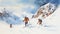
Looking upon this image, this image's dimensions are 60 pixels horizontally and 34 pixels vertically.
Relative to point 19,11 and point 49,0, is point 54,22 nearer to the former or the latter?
point 49,0

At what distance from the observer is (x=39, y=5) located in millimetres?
1091

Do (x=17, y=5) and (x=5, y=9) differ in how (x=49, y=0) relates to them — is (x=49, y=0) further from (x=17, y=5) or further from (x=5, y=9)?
(x=5, y=9)

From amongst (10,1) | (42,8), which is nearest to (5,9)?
(10,1)

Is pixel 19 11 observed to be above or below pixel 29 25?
above

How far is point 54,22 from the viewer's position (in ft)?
3.55

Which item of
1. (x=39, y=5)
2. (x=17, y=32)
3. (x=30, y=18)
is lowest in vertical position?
(x=17, y=32)

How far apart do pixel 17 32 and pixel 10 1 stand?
26cm

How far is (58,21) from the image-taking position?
3.55 feet

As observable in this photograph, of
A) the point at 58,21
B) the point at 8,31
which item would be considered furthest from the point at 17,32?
the point at 58,21

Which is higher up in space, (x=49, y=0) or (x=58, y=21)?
(x=49, y=0)

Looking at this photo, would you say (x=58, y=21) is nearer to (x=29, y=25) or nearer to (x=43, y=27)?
(x=43, y=27)

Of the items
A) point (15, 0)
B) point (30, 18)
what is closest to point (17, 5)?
point (15, 0)

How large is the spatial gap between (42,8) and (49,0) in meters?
0.09

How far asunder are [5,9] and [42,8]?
0.30 metres
